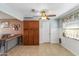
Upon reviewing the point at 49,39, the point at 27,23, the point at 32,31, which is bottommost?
the point at 49,39

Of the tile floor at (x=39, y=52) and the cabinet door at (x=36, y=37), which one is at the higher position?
the cabinet door at (x=36, y=37)

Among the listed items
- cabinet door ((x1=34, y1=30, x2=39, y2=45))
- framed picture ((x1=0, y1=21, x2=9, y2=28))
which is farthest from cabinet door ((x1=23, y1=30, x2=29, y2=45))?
framed picture ((x1=0, y1=21, x2=9, y2=28))

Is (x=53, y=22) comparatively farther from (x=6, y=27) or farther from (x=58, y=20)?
(x=6, y=27)

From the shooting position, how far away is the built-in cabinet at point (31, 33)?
10289mm

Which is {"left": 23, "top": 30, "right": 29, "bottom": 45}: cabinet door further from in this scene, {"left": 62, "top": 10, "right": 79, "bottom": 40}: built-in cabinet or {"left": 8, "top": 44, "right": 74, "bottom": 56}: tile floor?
{"left": 62, "top": 10, "right": 79, "bottom": 40}: built-in cabinet

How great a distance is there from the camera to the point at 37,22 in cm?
1030

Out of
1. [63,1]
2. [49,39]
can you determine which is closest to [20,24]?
[49,39]

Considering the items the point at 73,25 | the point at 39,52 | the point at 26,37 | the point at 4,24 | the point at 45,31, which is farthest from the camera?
the point at 45,31

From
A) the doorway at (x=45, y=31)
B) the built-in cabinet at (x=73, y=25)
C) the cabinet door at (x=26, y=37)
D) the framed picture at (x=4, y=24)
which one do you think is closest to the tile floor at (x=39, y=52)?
the built-in cabinet at (x=73, y=25)

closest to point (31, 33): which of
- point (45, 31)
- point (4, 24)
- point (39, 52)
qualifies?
point (45, 31)

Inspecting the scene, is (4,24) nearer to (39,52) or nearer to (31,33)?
(31,33)

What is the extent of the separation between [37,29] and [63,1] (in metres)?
9.32

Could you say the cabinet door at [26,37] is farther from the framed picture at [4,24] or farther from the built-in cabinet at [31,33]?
the framed picture at [4,24]

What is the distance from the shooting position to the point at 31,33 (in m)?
10.3
